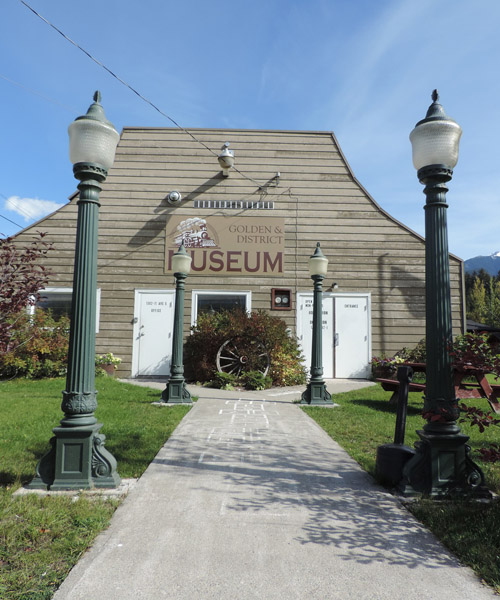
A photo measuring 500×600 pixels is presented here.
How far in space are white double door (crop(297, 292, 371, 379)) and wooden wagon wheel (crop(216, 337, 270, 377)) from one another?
179 centimetres

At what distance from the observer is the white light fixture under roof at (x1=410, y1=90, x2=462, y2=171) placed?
11.2 feet

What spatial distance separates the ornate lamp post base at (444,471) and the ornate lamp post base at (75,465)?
7.09 feet

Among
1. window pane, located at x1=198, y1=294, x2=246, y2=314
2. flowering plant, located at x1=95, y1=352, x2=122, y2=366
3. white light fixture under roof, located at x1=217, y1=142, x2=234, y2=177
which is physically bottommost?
flowering plant, located at x1=95, y1=352, x2=122, y2=366

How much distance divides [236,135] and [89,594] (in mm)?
12231

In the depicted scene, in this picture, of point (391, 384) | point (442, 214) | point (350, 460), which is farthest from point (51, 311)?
point (442, 214)

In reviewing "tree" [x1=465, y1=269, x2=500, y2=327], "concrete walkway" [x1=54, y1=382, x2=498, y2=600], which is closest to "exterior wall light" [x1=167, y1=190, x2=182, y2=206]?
"concrete walkway" [x1=54, y1=382, x2=498, y2=600]

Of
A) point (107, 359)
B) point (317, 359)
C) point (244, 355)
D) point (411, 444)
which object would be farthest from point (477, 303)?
point (411, 444)

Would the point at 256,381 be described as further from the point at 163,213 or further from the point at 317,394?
the point at 163,213

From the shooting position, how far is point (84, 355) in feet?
10.8

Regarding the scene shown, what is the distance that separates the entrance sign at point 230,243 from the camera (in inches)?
468

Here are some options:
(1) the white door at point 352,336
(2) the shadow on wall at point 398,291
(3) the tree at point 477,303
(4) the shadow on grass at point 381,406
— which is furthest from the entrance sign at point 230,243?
(3) the tree at point 477,303

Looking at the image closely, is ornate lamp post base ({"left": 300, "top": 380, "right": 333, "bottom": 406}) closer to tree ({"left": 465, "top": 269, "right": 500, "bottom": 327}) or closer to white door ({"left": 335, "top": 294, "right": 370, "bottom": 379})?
white door ({"left": 335, "top": 294, "right": 370, "bottom": 379})

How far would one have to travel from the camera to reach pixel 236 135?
1252cm

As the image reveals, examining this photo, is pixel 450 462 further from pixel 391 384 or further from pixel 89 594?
pixel 391 384
